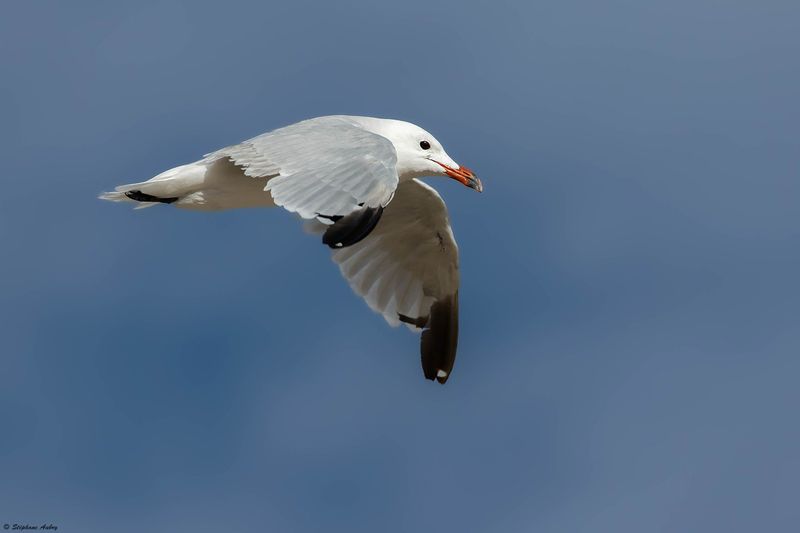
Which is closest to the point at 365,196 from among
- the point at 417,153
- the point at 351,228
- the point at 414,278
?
the point at 351,228

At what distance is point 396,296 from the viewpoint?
13188 mm

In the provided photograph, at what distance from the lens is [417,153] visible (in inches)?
450

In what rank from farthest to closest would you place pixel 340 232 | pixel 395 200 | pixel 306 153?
pixel 395 200
pixel 306 153
pixel 340 232

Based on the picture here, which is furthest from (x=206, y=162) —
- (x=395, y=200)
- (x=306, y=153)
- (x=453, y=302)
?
(x=453, y=302)

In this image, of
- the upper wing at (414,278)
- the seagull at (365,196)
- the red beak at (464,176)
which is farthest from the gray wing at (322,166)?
the upper wing at (414,278)

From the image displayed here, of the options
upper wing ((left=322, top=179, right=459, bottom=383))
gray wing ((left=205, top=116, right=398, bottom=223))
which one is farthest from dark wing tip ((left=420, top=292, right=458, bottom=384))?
gray wing ((left=205, top=116, right=398, bottom=223))

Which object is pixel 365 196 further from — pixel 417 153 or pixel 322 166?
pixel 417 153

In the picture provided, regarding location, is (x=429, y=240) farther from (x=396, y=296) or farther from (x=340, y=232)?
(x=340, y=232)

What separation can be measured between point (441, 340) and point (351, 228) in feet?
13.6

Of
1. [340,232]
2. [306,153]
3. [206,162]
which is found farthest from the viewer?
[206,162]

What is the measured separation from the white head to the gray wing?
2.82ft

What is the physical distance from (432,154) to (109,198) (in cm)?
247

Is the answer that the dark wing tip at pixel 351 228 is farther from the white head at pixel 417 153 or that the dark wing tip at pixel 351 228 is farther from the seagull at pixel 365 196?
the white head at pixel 417 153

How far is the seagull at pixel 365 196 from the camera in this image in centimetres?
920
